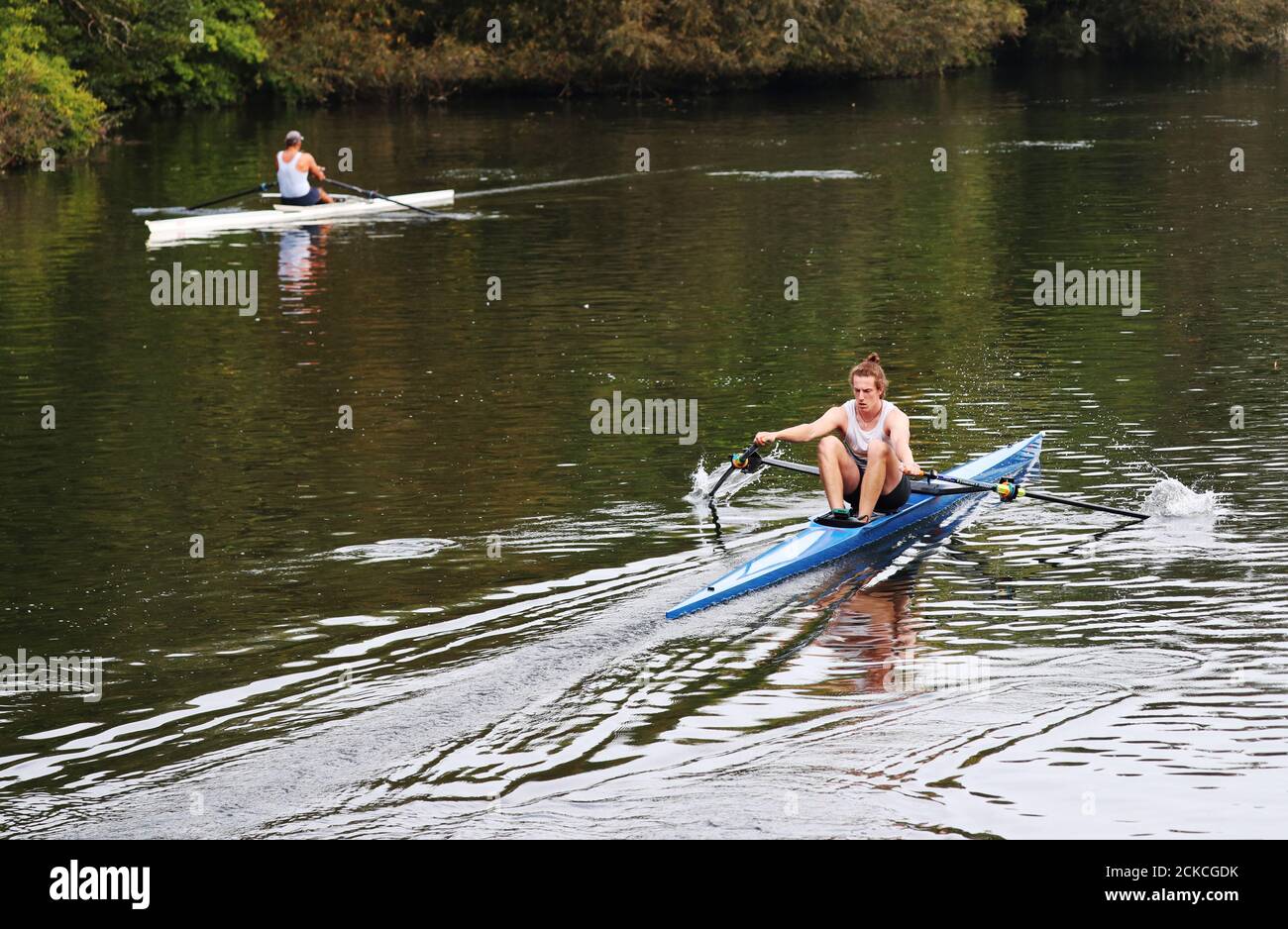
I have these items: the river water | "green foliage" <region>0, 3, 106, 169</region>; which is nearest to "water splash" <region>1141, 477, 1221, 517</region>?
the river water

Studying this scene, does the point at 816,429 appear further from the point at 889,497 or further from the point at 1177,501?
the point at 1177,501

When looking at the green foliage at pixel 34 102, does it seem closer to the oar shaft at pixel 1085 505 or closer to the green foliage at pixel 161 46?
the green foliage at pixel 161 46

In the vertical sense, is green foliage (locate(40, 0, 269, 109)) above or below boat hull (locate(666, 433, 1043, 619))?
above

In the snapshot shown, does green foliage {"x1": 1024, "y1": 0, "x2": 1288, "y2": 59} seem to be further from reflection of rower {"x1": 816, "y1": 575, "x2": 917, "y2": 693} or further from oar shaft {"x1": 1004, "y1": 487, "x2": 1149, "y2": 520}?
reflection of rower {"x1": 816, "y1": 575, "x2": 917, "y2": 693}

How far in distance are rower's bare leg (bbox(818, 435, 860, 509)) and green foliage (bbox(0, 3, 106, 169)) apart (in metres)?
34.5

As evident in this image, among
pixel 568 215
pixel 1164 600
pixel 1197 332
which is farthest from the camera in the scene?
pixel 568 215

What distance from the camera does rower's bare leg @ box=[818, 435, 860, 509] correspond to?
14.1m

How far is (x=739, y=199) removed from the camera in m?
36.6

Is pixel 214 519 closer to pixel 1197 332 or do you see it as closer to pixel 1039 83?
pixel 1197 332

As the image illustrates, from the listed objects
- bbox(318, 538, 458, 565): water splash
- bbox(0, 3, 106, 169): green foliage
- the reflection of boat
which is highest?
bbox(0, 3, 106, 169): green foliage

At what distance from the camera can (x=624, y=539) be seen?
47.5 ft

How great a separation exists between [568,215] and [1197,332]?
15161mm
